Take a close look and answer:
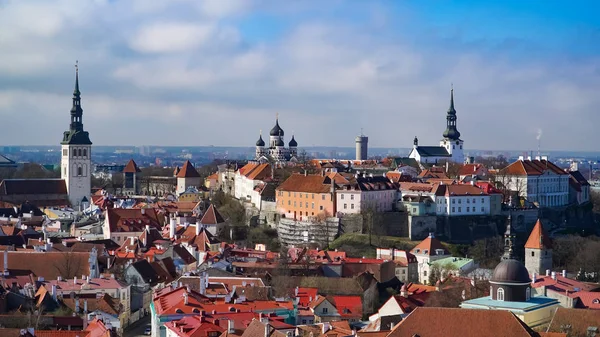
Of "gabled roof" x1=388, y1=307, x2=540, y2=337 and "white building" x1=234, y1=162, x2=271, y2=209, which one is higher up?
"white building" x1=234, y1=162, x2=271, y2=209

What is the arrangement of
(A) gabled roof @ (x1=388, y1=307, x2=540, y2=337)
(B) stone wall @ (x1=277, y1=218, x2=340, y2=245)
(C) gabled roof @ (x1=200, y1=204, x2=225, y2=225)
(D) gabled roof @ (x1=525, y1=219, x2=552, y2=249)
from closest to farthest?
1. (A) gabled roof @ (x1=388, y1=307, x2=540, y2=337)
2. (D) gabled roof @ (x1=525, y1=219, x2=552, y2=249)
3. (B) stone wall @ (x1=277, y1=218, x2=340, y2=245)
4. (C) gabled roof @ (x1=200, y1=204, x2=225, y2=225)

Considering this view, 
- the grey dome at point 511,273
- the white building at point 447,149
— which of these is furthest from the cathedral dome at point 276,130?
the grey dome at point 511,273

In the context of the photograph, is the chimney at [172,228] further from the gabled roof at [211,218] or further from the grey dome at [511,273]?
the grey dome at [511,273]

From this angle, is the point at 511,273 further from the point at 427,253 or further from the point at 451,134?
the point at 451,134

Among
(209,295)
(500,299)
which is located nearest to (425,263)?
(209,295)

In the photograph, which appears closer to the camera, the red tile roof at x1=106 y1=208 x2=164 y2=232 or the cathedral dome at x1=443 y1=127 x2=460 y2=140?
the red tile roof at x1=106 y1=208 x2=164 y2=232

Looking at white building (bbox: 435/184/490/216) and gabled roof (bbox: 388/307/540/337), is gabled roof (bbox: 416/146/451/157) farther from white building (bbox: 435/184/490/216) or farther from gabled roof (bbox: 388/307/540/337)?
gabled roof (bbox: 388/307/540/337)

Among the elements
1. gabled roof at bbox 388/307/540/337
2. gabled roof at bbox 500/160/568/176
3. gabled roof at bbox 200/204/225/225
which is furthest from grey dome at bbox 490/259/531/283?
gabled roof at bbox 500/160/568/176
